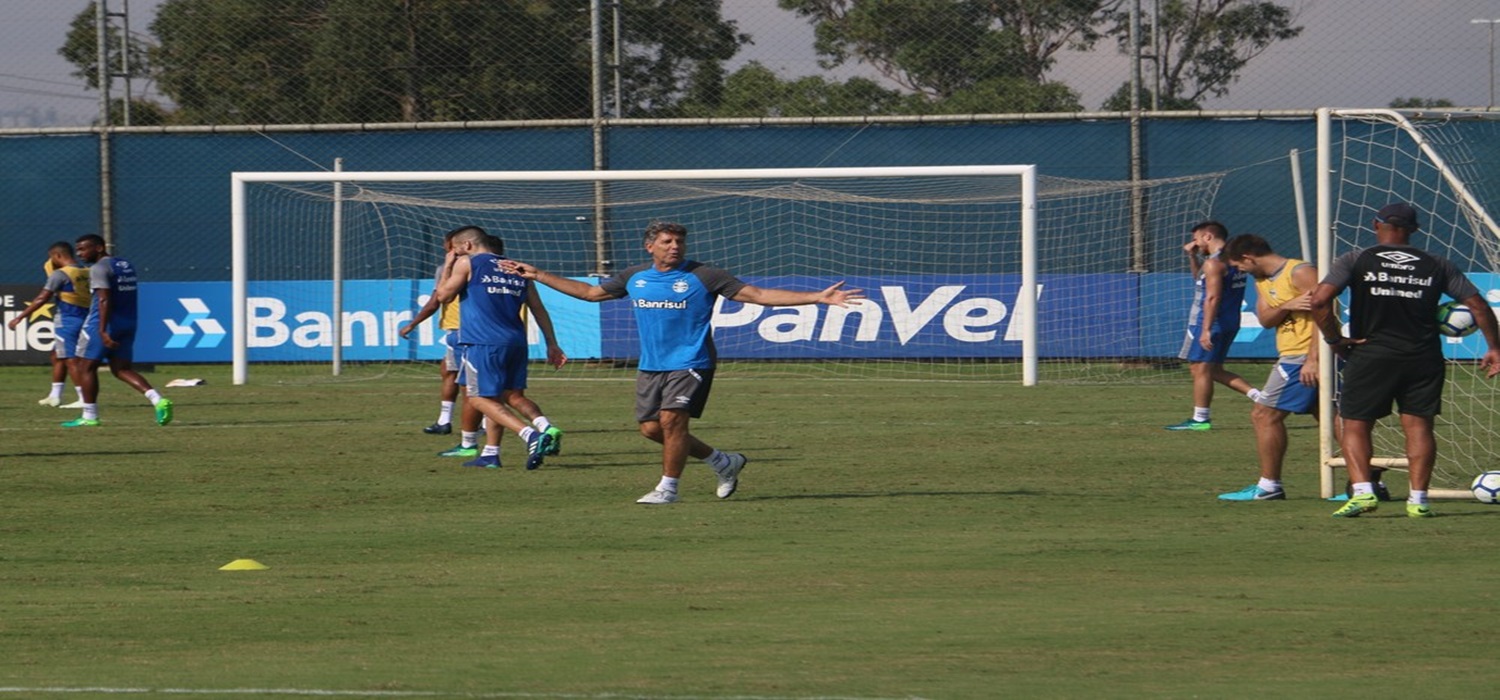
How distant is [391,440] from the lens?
16781 millimetres

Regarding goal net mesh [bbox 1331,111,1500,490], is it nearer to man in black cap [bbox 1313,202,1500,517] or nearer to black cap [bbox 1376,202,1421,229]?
man in black cap [bbox 1313,202,1500,517]

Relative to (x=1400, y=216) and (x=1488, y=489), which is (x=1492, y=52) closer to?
(x=1488, y=489)

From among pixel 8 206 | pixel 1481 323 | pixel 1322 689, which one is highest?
pixel 8 206

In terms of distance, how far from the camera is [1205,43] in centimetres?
3006

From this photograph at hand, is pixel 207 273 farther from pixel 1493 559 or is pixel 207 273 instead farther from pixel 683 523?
pixel 1493 559

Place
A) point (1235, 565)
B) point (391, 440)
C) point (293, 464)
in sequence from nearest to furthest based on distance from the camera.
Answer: point (1235, 565), point (293, 464), point (391, 440)

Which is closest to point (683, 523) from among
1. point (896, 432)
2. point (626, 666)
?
point (626, 666)

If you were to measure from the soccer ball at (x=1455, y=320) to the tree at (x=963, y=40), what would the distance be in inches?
673

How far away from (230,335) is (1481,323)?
21.2 m

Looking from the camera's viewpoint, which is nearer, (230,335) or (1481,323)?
(1481,323)

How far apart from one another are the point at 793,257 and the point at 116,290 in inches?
486

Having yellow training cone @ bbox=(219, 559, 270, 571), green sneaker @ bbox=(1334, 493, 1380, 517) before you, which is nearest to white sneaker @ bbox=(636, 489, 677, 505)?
yellow training cone @ bbox=(219, 559, 270, 571)

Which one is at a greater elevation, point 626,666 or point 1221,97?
point 1221,97

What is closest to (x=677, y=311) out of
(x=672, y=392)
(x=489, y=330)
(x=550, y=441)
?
(x=672, y=392)
